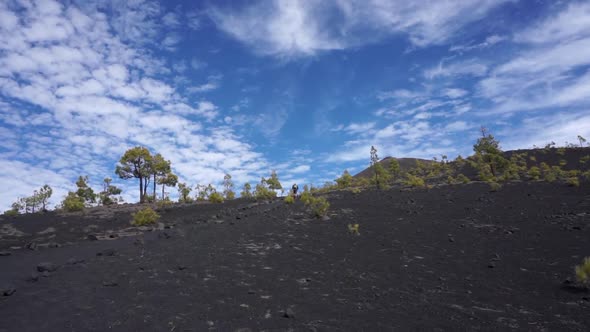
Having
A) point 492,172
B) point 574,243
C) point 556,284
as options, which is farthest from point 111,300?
point 492,172

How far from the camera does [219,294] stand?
29.0 ft

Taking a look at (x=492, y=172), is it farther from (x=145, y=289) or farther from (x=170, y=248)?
(x=145, y=289)

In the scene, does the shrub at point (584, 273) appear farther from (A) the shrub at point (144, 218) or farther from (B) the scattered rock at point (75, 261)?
(A) the shrub at point (144, 218)

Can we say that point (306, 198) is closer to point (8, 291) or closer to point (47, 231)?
point (47, 231)

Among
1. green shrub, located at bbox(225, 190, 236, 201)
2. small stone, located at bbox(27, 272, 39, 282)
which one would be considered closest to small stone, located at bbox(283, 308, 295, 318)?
small stone, located at bbox(27, 272, 39, 282)

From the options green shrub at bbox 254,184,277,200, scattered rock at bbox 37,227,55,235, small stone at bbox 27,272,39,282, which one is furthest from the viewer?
green shrub at bbox 254,184,277,200

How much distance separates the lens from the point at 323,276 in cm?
1030

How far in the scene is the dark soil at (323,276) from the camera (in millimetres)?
7258

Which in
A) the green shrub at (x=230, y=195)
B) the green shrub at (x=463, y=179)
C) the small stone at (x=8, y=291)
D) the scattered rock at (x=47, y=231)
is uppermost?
the green shrub at (x=230, y=195)

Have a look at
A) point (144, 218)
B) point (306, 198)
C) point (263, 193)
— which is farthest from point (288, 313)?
point (263, 193)

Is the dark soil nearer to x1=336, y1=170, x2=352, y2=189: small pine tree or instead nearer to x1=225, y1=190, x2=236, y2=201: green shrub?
x1=225, y1=190, x2=236, y2=201: green shrub

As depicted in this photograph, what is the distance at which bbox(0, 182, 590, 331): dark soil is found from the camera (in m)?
7.26

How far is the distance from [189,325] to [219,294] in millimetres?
1870

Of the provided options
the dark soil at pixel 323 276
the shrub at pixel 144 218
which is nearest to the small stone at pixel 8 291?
the dark soil at pixel 323 276
